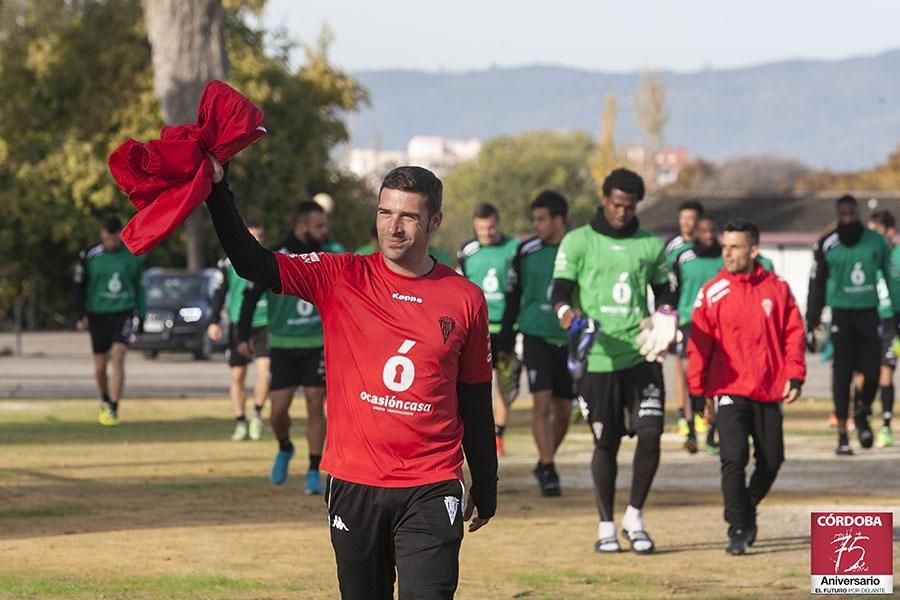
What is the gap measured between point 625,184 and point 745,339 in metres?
1.19

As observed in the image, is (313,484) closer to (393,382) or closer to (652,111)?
(393,382)

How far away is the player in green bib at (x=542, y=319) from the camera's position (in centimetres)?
1520

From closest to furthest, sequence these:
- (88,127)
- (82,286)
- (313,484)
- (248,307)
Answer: (313,484)
(248,307)
(82,286)
(88,127)

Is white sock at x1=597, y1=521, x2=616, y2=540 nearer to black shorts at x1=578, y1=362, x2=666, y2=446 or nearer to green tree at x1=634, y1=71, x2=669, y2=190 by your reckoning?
black shorts at x1=578, y1=362, x2=666, y2=446

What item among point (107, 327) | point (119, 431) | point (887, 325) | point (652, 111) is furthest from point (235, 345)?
point (652, 111)

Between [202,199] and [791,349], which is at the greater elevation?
[202,199]

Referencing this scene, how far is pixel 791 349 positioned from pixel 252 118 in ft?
19.7

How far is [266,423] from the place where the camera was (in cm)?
2164

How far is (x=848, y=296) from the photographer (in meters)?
18.0

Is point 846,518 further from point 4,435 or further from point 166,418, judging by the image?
point 166,418

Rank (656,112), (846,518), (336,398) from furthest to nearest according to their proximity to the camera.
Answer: (656,112) < (846,518) < (336,398)

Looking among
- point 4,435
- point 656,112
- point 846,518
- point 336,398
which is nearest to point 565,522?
point 846,518

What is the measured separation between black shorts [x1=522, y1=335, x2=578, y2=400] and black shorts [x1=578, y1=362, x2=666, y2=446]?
324 cm

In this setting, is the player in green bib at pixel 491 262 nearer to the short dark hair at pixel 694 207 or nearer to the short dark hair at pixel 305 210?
the short dark hair at pixel 694 207
